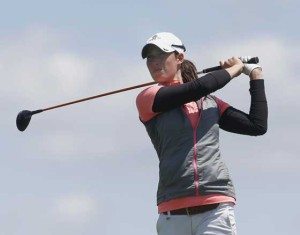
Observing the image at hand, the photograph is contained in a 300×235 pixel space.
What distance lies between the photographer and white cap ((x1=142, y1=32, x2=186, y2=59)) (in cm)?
754

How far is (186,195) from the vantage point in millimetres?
7047

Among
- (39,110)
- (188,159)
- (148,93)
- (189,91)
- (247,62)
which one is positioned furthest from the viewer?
(39,110)

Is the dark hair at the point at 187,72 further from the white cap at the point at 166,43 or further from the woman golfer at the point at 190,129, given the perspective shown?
the white cap at the point at 166,43

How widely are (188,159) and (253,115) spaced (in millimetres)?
977

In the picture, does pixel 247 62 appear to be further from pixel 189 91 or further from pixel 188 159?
pixel 188 159

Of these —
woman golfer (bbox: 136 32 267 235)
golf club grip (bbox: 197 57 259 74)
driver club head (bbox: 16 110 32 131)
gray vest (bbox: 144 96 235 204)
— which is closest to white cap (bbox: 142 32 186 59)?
woman golfer (bbox: 136 32 267 235)

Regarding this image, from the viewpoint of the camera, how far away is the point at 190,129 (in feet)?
23.6

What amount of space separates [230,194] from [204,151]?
1.50 ft

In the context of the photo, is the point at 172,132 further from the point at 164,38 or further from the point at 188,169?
the point at 164,38

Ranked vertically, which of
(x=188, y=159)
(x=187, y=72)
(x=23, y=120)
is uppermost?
(x=187, y=72)

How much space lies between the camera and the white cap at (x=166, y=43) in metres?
7.54

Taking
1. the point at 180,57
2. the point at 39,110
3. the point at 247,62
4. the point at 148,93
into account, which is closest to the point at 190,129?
the point at 148,93

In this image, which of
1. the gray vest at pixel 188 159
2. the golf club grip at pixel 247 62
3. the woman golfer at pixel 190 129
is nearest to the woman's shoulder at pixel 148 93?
the woman golfer at pixel 190 129

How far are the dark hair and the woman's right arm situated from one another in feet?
1.18
